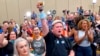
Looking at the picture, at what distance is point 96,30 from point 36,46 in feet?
9.68

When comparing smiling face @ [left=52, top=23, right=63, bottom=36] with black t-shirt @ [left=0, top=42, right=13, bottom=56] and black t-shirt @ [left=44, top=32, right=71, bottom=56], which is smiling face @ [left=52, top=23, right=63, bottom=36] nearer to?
black t-shirt @ [left=44, top=32, right=71, bottom=56]

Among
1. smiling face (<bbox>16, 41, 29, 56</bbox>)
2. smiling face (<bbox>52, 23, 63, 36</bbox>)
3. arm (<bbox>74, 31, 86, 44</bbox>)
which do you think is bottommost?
arm (<bbox>74, 31, 86, 44</bbox>)

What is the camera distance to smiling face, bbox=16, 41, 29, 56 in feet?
11.4

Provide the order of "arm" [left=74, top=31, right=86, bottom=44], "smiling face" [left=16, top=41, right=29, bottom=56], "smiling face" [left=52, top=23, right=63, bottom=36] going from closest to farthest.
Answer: "smiling face" [left=16, top=41, right=29, bottom=56], "smiling face" [left=52, top=23, right=63, bottom=36], "arm" [left=74, top=31, right=86, bottom=44]

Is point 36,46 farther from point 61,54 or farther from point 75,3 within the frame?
point 75,3

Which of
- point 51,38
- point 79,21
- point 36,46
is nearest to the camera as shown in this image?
point 51,38

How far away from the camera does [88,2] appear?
643 inches

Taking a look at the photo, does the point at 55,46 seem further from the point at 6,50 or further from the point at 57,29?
the point at 6,50

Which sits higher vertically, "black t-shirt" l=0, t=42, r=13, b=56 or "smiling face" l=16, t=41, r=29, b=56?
"smiling face" l=16, t=41, r=29, b=56

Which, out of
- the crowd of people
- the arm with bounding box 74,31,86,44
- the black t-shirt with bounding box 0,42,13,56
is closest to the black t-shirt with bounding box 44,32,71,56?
the crowd of people

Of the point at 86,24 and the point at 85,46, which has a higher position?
the point at 86,24

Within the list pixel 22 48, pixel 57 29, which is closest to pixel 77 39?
pixel 57 29

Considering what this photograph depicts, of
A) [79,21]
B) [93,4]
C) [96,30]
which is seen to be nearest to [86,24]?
[79,21]

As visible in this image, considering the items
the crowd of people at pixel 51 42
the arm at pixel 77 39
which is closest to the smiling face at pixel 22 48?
the crowd of people at pixel 51 42
